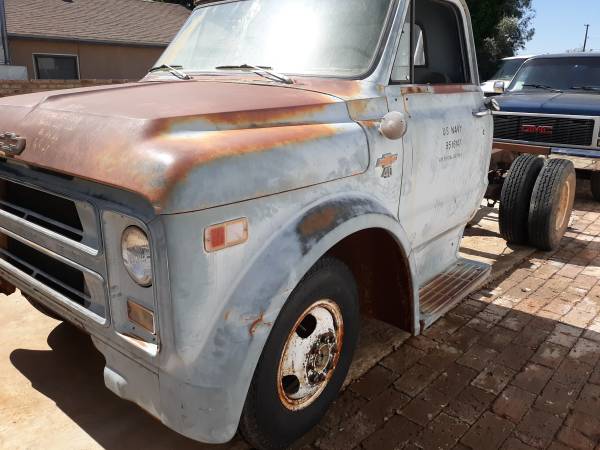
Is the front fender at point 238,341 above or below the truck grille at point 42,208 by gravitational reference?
below

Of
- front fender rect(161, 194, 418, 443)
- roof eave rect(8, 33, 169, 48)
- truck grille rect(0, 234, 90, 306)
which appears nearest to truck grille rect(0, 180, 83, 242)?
truck grille rect(0, 234, 90, 306)

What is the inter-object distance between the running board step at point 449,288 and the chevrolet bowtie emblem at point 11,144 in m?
2.12

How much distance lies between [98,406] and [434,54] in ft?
9.40

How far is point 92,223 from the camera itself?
1903mm

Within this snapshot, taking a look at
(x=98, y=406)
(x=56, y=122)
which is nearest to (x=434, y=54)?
(x=56, y=122)

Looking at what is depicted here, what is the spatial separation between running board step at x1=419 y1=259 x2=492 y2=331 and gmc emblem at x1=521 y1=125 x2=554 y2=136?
412 centimetres

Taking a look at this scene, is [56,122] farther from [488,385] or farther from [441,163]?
[488,385]

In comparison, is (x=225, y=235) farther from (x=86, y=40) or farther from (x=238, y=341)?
(x=86, y=40)

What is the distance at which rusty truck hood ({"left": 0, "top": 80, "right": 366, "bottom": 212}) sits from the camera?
5.48 feet

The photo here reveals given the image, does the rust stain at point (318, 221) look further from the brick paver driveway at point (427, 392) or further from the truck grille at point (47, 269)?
the brick paver driveway at point (427, 392)

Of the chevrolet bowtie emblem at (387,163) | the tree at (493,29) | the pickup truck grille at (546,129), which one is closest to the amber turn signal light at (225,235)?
the chevrolet bowtie emblem at (387,163)

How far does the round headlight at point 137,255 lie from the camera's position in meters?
1.76

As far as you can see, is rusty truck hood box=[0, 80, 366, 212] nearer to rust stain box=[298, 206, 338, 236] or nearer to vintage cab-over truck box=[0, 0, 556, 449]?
vintage cab-over truck box=[0, 0, 556, 449]

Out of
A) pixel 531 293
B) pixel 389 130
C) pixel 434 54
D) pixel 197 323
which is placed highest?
pixel 434 54
